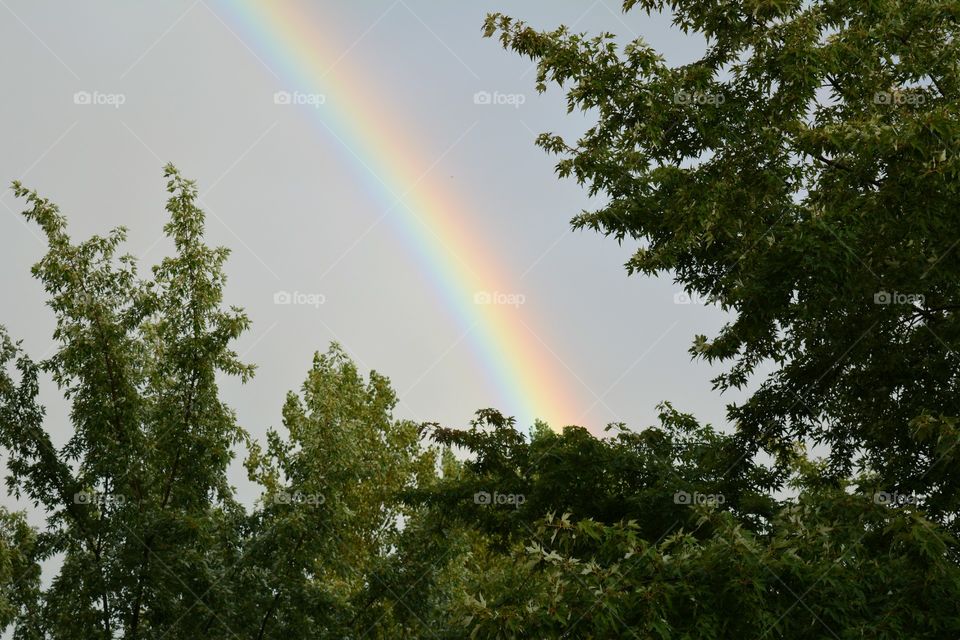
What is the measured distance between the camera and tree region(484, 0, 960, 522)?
935cm

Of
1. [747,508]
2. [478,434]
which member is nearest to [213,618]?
[478,434]
